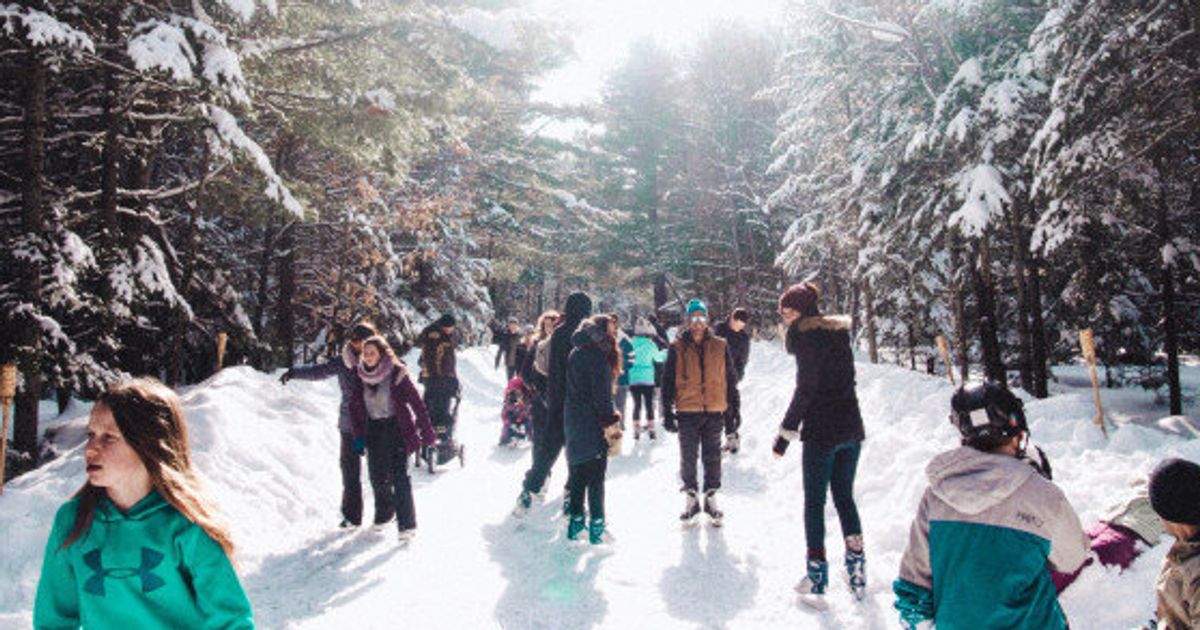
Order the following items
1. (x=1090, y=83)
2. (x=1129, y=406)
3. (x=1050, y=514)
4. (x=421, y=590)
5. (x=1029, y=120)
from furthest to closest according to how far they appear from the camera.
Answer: (x=1129, y=406) → (x=1029, y=120) → (x=1090, y=83) → (x=421, y=590) → (x=1050, y=514)

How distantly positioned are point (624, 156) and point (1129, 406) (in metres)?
28.5

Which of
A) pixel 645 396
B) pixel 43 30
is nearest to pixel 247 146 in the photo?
pixel 43 30

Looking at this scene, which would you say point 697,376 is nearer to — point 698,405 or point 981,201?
point 698,405

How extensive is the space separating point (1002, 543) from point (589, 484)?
4.62 meters

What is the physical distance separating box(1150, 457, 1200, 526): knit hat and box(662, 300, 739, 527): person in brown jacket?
4946mm

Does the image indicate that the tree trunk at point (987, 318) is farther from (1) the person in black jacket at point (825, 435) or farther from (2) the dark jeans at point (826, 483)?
(2) the dark jeans at point (826, 483)

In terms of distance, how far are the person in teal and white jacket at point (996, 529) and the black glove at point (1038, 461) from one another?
55 millimetres

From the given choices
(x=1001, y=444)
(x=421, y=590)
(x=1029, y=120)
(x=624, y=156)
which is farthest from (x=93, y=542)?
(x=624, y=156)

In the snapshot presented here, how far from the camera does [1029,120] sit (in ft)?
40.3

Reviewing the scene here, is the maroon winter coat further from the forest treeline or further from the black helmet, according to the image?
the black helmet

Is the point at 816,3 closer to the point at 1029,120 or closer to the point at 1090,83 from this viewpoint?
the point at 1029,120

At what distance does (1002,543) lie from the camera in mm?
2791

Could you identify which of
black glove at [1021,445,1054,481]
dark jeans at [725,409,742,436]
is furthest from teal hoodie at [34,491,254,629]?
dark jeans at [725,409,742,436]

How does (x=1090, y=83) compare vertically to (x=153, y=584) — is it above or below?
above
